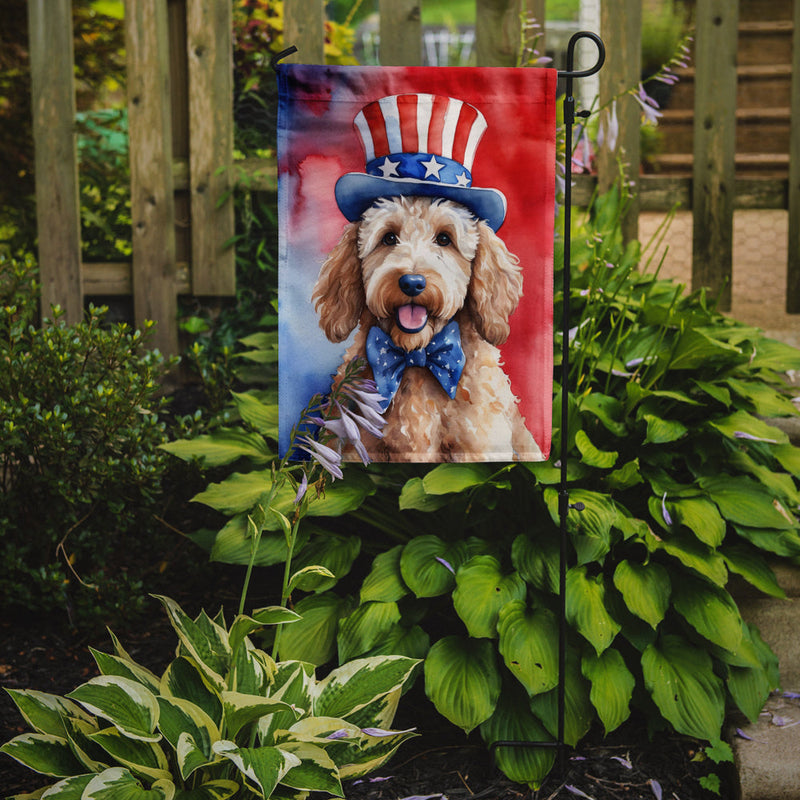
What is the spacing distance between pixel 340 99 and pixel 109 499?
1358 mm

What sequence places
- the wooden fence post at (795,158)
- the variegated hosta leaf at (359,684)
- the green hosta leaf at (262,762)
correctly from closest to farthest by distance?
the green hosta leaf at (262,762)
the variegated hosta leaf at (359,684)
the wooden fence post at (795,158)

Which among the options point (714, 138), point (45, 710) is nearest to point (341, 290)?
point (45, 710)

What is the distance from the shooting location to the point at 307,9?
10.7 ft

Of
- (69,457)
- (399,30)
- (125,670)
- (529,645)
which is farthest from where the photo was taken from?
(399,30)

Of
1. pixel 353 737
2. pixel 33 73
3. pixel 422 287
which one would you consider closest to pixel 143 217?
pixel 33 73

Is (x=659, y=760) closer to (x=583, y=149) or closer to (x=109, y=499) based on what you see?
(x=109, y=499)

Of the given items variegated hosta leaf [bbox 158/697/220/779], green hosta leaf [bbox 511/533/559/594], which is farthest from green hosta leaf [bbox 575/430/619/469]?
variegated hosta leaf [bbox 158/697/220/779]

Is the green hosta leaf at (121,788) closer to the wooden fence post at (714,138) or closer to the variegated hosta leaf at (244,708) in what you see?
the variegated hosta leaf at (244,708)

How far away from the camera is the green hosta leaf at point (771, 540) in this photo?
222 cm

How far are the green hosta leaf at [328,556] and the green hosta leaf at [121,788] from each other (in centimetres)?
67

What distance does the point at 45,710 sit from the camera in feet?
5.67

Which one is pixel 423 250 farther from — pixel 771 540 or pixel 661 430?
pixel 771 540

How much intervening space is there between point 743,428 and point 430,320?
3.21ft

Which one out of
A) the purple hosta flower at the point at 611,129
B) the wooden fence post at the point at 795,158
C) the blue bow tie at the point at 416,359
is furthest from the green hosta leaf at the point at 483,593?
the wooden fence post at the point at 795,158
